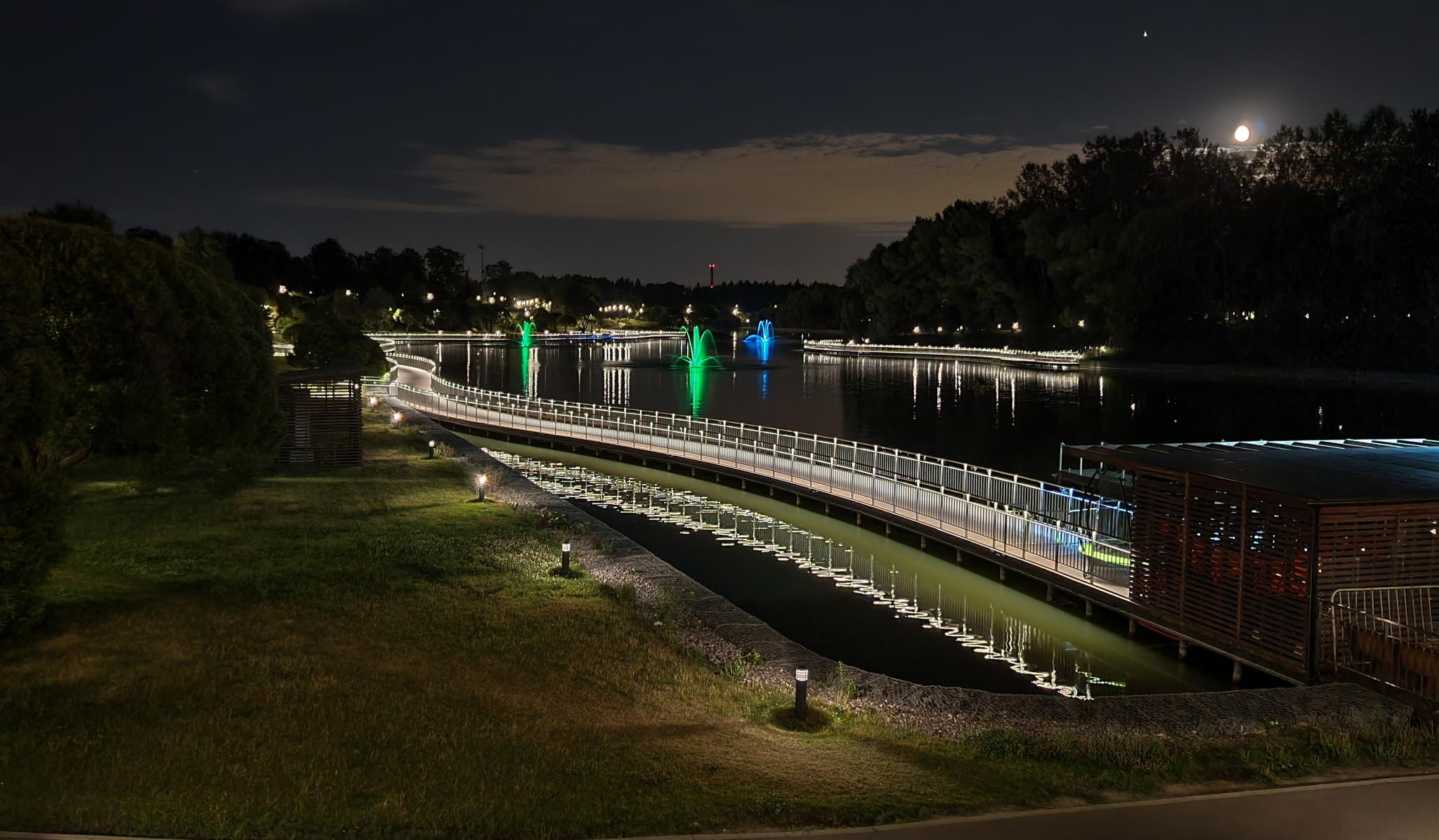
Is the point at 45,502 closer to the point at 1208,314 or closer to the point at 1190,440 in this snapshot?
the point at 1190,440

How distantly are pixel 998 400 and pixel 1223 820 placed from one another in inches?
2397

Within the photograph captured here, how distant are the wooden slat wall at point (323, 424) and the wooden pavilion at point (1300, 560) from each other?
70.7ft

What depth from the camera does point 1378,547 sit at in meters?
13.7

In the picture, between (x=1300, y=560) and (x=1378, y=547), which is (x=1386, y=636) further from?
(x=1378, y=547)

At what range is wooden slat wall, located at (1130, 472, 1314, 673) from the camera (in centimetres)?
1378

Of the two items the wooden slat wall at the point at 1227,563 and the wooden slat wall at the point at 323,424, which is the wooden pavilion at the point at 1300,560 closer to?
the wooden slat wall at the point at 1227,563

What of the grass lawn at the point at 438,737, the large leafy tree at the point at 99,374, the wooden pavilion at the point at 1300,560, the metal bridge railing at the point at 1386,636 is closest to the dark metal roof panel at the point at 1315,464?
the wooden pavilion at the point at 1300,560

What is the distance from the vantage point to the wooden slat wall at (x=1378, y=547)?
13.4 m

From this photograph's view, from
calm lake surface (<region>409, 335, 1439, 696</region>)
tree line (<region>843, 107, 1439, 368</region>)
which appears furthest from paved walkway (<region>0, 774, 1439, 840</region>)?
tree line (<region>843, 107, 1439, 368</region>)

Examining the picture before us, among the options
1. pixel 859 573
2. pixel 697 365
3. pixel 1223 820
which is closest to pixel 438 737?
pixel 1223 820

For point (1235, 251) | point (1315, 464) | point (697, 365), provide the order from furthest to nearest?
point (697, 365) → point (1235, 251) → point (1315, 464)

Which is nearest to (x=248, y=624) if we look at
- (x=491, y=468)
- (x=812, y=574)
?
(x=812, y=574)

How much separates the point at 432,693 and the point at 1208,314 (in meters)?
85.4

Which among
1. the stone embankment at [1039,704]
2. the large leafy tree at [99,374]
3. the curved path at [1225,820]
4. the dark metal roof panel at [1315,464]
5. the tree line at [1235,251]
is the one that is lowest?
the stone embankment at [1039,704]
